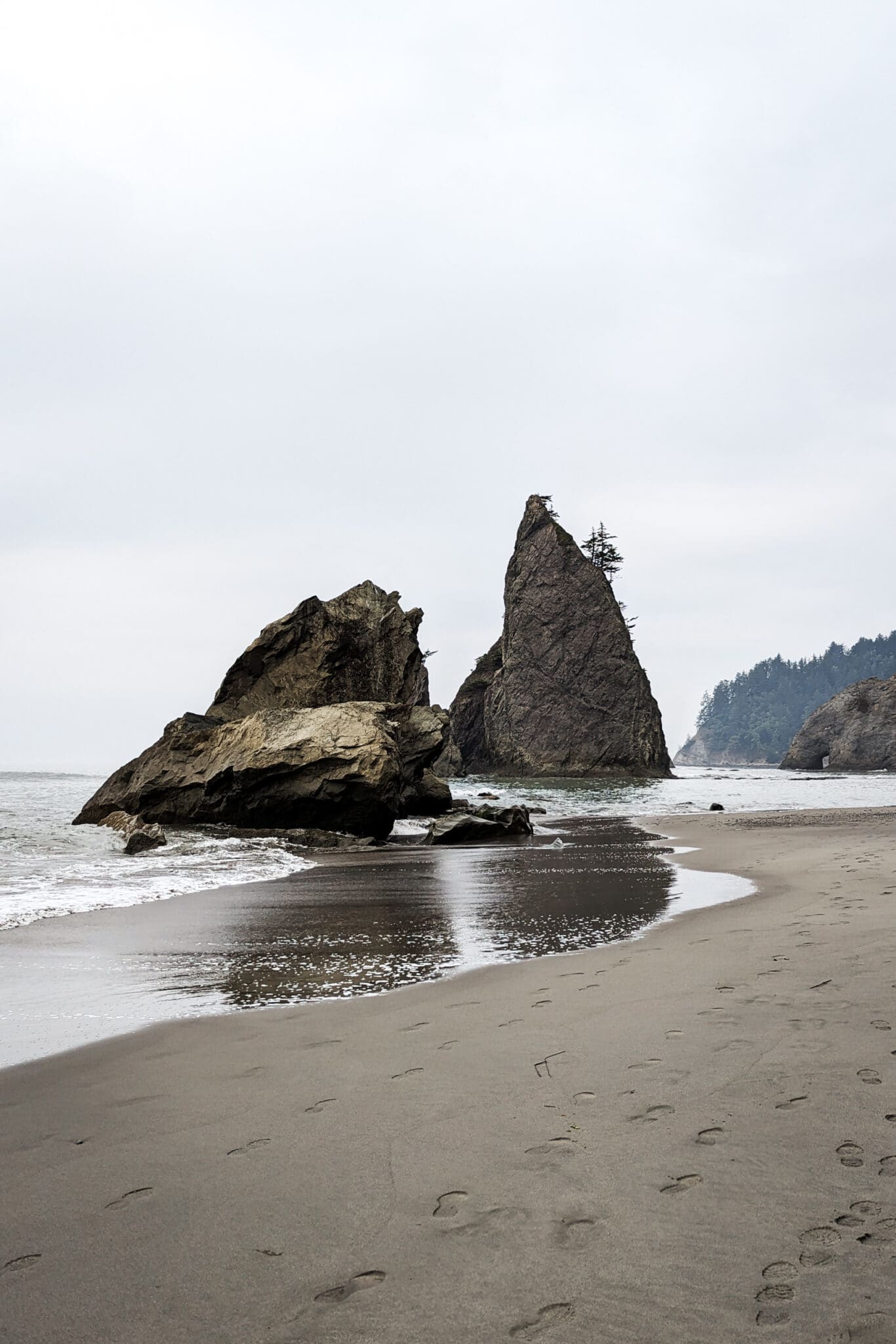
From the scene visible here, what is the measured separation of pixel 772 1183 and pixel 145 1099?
2.21 m

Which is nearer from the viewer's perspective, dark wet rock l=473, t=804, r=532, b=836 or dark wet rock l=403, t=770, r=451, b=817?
dark wet rock l=473, t=804, r=532, b=836

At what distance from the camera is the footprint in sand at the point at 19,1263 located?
6.52ft

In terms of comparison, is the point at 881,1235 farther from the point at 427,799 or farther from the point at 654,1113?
the point at 427,799

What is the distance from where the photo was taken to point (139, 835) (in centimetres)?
1347

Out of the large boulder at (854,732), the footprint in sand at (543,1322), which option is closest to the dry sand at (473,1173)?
the footprint in sand at (543,1322)

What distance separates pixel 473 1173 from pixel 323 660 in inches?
841

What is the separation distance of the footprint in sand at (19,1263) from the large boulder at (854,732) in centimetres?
9074

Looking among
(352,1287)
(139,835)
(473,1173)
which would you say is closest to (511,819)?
(139,835)

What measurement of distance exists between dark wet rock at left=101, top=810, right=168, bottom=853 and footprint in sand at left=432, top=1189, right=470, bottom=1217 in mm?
11937

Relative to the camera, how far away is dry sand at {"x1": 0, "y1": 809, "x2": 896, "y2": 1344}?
1760 millimetres

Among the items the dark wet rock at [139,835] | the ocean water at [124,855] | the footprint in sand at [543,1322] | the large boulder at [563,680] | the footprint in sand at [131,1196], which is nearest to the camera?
the footprint in sand at [543,1322]

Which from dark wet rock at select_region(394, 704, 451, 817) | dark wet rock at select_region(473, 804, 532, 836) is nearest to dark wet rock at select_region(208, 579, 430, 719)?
dark wet rock at select_region(394, 704, 451, 817)

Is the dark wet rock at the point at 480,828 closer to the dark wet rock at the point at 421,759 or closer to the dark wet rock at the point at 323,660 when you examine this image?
the dark wet rock at the point at 421,759

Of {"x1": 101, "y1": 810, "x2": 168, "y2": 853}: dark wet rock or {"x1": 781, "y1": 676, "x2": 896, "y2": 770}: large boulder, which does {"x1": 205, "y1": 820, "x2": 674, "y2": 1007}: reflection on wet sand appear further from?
{"x1": 781, "y1": 676, "x2": 896, "y2": 770}: large boulder
